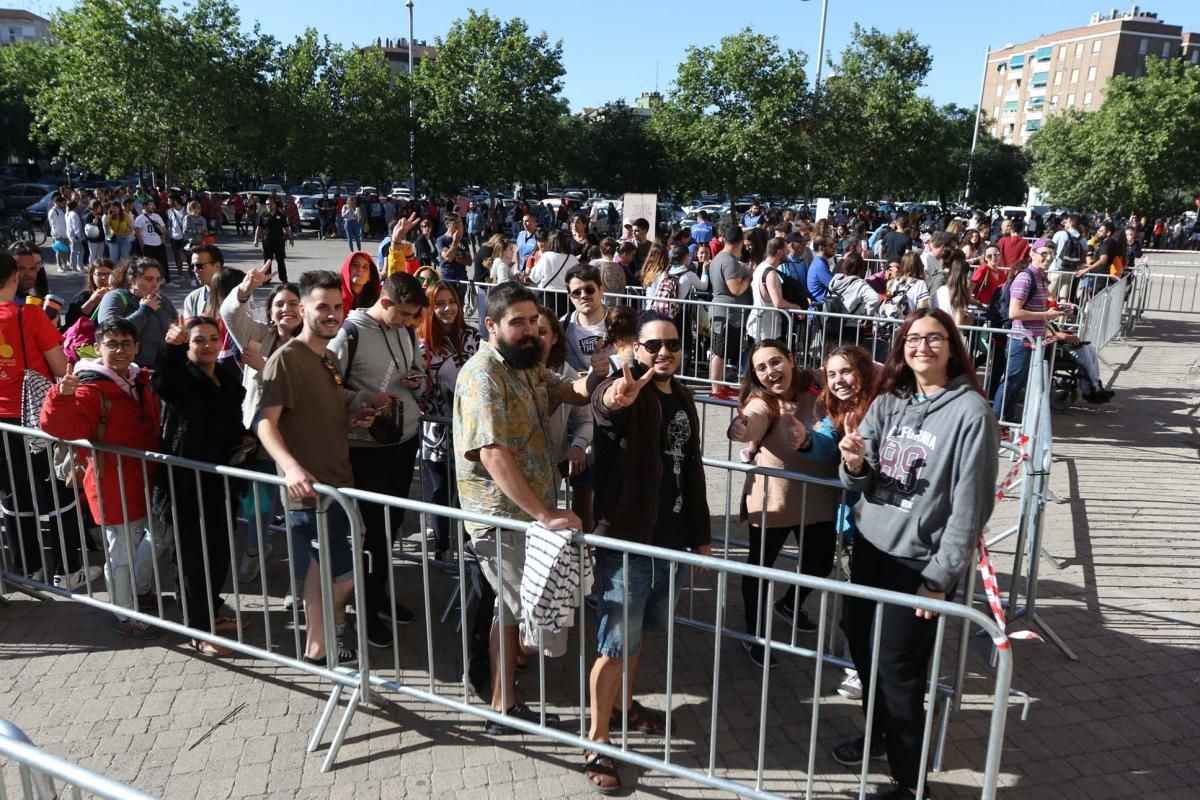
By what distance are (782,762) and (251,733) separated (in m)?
2.33

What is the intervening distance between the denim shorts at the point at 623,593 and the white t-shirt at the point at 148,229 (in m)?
16.8

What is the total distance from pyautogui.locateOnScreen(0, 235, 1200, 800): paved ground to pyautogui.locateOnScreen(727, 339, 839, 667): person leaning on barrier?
2.30ft

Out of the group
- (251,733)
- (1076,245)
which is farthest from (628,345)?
(1076,245)

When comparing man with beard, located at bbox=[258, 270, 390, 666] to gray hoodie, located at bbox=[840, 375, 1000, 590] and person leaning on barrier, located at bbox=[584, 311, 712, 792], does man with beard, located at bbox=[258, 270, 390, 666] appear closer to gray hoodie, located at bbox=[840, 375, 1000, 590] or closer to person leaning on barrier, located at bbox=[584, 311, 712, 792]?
person leaning on barrier, located at bbox=[584, 311, 712, 792]

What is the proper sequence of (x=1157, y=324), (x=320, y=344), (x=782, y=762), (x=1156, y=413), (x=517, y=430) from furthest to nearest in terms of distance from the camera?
1. (x=1157, y=324)
2. (x=1156, y=413)
3. (x=320, y=344)
4. (x=782, y=762)
5. (x=517, y=430)

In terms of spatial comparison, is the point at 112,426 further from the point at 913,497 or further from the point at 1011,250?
the point at 1011,250

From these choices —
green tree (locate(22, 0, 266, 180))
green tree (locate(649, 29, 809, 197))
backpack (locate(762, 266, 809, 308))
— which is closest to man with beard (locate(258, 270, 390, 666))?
backpack (locate(762, 266, 809, 308))

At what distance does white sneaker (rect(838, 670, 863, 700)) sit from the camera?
13.8 ft

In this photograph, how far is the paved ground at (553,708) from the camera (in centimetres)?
360

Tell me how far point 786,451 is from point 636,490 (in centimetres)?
118

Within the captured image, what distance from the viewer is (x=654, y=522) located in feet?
11.7

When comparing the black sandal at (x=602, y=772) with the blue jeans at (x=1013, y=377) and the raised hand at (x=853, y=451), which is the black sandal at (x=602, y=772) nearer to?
the raised hand at (x=853, y=451)

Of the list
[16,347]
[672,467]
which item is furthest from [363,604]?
[16,347]

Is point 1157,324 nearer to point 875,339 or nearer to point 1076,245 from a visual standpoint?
point 1076,245
